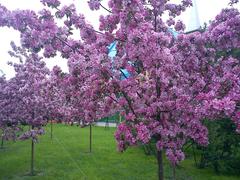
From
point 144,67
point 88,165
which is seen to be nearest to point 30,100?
point 88,165

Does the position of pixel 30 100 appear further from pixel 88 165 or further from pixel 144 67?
pixel 144 67

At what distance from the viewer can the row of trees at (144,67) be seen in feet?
19.8

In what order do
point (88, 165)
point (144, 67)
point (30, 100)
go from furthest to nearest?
point (88, 165)
point (30, 100)
point (144, 67)

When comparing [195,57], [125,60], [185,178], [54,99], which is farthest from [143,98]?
[54,99]

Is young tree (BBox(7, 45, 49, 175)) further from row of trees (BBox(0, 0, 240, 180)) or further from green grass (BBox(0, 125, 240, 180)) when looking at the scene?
row of trees (BBox(0, 0, 240, 180))

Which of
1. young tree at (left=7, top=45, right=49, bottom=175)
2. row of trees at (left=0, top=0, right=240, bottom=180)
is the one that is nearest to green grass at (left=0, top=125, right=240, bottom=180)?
young tree at (left=7, top=45, right=49, bottom=175)

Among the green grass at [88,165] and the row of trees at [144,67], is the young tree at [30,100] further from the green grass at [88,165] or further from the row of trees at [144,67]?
the row of trees at [144,67]

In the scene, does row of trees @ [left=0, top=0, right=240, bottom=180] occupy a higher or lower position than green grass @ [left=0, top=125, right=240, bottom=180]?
higher

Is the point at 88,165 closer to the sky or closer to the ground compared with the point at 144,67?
closer to the ground

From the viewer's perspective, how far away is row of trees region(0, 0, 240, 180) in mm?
6039

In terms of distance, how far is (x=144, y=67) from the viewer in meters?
6.46

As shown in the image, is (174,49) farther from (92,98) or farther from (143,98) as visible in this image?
(92,98)

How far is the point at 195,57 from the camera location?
21.6 feet

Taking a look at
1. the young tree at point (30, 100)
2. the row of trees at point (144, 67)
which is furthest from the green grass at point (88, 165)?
the row of trees at point (144, 67)
